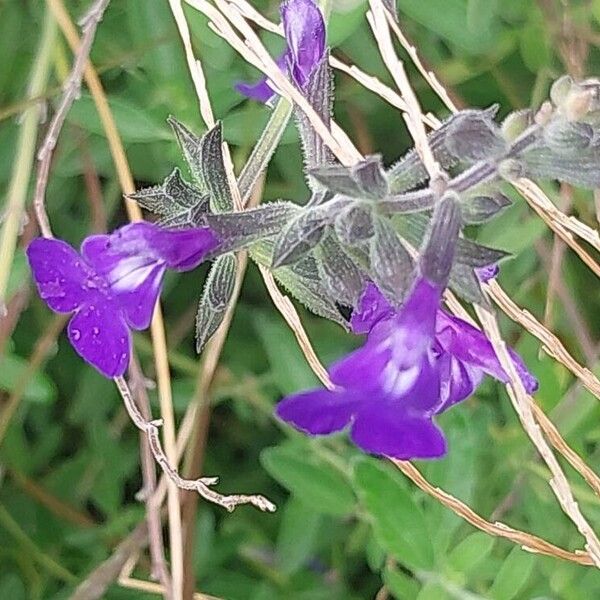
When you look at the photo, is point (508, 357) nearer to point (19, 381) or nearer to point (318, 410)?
point (318, 410)

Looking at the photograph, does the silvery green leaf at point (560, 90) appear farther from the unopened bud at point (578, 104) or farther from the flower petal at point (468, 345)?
Result: the flower petal at point (468, 345)

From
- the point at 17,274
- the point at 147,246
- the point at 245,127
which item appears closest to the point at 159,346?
the point at 17,274

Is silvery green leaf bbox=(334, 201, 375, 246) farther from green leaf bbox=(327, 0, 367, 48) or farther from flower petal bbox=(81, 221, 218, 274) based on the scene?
green leaf bbox=(327, 0, 367, 48)

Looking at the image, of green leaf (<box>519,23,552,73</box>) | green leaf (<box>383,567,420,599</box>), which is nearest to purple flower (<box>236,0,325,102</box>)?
green leaf (<box>383,567,420,599</box>)

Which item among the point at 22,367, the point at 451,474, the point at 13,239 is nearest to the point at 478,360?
the point at 451,474

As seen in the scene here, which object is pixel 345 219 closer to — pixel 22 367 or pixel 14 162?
pixel 22 367

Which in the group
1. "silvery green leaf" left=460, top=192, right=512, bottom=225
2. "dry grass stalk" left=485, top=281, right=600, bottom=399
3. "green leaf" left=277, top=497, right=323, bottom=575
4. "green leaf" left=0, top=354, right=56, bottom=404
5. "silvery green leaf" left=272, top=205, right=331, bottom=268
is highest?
"silvery green leaf" left=460, top=192, right=512, bottom=225

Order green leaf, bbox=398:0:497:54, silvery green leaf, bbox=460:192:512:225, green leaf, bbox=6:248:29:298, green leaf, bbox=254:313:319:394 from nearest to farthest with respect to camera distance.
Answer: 1. silvery green leaf, bbox=460:192:512:225
2. green leaf, bbox=6:248:29:298
3. green leaf, bbox=398:0:497:54
4. green leaf, bbox=254:313:319:394
